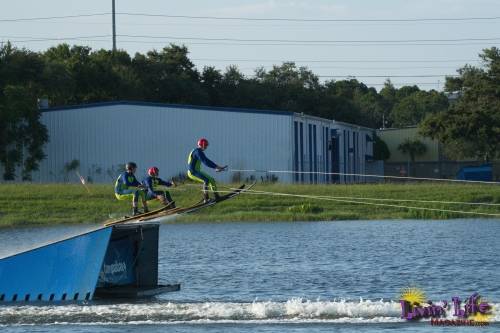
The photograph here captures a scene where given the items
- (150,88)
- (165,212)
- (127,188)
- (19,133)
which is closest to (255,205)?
(19,133)

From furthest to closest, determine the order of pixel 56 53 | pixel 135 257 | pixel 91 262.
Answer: pixel 56 53 < pixel 135 257 < pixel 91 262

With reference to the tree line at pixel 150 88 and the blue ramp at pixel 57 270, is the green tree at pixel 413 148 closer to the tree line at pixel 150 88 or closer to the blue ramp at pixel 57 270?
the tree line at pixel 150 88

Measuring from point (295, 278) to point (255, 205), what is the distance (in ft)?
78.6

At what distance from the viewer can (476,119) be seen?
77.2 metres

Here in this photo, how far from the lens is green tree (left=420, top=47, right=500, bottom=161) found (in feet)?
254

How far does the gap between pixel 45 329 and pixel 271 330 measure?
4.69 metres

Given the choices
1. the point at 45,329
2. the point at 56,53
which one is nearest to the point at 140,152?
the point at 56,53

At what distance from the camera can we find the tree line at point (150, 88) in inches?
2707

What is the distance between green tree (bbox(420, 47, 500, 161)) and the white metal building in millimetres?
12254

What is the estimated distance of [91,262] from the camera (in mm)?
26734

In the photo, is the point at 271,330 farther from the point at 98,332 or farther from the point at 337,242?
the point at 337,242

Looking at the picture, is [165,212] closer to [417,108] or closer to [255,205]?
[255,205]

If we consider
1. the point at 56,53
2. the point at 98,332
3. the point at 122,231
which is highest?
the point at 56,53

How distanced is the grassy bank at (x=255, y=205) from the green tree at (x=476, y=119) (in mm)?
20073
